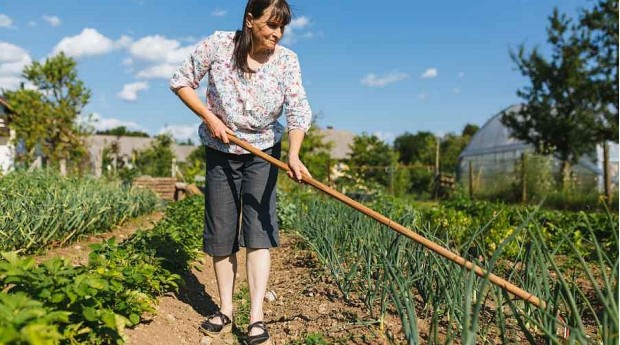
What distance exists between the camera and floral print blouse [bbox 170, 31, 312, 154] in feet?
8.62

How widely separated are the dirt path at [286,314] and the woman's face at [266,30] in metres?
1.24

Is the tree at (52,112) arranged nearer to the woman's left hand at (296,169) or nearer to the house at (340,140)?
the woman's left hand at (296,169)

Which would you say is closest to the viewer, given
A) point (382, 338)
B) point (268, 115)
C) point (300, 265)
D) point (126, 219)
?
point (382, 338)

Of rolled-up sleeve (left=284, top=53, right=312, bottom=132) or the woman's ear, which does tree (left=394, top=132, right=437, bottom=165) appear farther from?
the woman's ear

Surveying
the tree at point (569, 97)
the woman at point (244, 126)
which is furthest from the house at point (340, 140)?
the woman at point (244, 126)

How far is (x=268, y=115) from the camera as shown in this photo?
2.67 meters

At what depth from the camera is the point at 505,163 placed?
19594mm

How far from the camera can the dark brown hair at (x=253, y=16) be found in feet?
8.08

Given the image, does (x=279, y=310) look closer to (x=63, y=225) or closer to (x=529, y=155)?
(x=63, y=225)

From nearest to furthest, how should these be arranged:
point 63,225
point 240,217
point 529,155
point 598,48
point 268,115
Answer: point 268,115 < point 240,217 < point 63,225 < point 529,155 < point 598,48

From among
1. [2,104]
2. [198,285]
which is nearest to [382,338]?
[198,285]

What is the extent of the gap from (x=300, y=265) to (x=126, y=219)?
155 inches

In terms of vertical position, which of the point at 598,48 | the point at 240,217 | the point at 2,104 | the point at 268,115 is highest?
the point at 598,48

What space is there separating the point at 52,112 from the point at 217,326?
16145 mm
